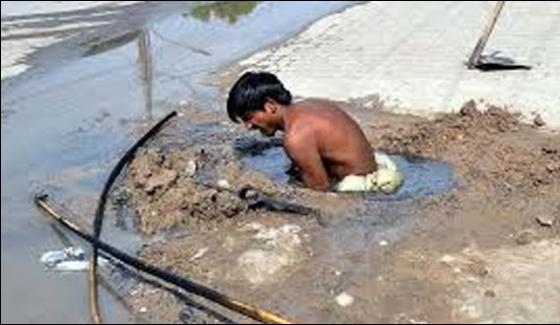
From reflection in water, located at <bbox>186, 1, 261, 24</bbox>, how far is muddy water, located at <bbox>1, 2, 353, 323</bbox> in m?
0.02

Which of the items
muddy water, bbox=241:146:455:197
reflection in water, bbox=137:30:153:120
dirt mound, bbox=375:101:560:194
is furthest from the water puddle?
reflection in water, bbox=137:30:153:120

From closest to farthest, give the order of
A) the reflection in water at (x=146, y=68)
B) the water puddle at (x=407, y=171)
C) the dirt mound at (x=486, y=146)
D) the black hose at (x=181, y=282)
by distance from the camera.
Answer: the black hose at (x=181, y=282)
the water puddle at (x=407, y=171)
the dirt mound at (x=486, y=146)
the reflection in water at (x=146, y=68)

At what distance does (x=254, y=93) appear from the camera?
20.2ft

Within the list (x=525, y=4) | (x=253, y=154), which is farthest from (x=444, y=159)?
(x=525, y=4)

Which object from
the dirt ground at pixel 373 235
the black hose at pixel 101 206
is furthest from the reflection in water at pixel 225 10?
the dirt ground at pixel 373 235

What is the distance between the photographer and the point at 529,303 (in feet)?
16.9

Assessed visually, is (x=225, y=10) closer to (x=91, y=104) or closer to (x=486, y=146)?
(x=91, y=104)

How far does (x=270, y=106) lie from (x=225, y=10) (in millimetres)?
7957

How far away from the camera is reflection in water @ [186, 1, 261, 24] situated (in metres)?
13.5

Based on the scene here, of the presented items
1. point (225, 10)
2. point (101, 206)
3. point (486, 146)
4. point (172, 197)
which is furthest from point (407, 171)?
point (225, 10)

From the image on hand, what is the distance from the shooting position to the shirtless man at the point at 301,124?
20.3ft

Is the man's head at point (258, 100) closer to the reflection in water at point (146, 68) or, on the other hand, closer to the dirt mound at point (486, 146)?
the dirt mound at point (486, 146)

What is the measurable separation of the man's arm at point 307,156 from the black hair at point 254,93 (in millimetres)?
293

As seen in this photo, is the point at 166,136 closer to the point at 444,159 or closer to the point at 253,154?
the point at 253,154
